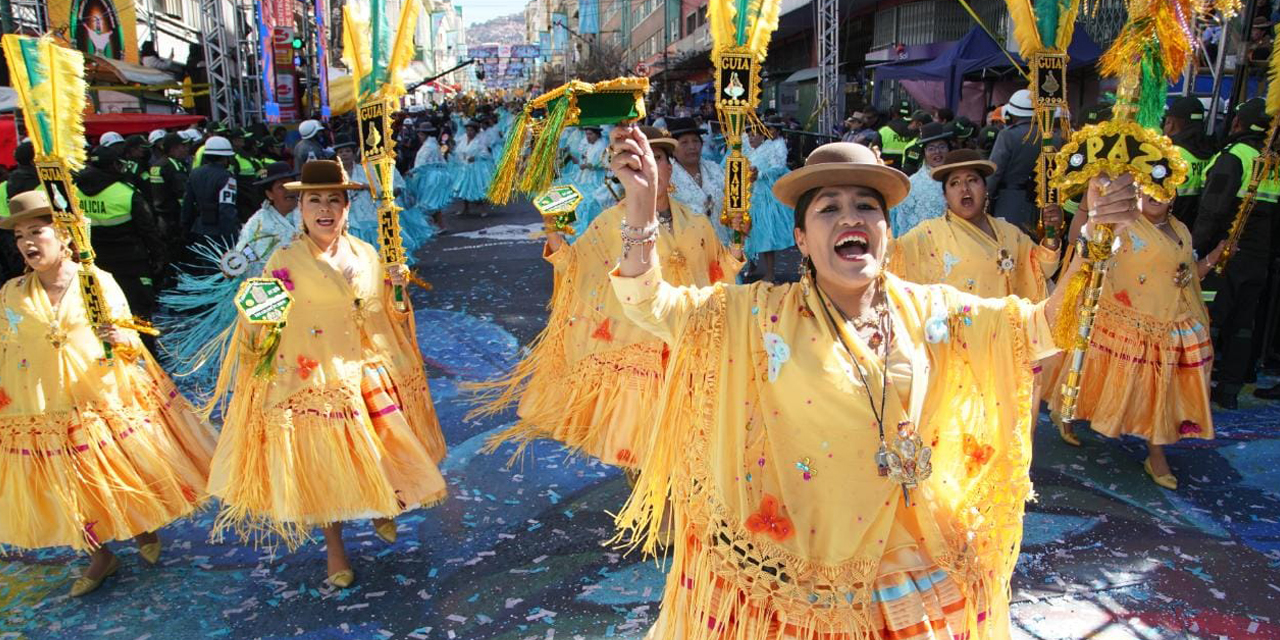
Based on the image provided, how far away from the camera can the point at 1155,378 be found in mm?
4824

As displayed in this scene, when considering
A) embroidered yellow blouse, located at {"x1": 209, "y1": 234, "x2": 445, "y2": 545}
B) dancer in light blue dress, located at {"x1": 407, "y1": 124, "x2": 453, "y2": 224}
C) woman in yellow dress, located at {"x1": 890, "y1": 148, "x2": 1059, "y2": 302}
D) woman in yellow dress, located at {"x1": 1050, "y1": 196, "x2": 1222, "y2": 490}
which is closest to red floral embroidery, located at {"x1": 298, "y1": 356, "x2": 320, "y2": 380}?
embroidered yellow blouse, located at {"x1": 209, "y1": 234, "x2": 445, "y2": 545}

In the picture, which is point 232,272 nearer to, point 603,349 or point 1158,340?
point 603,349

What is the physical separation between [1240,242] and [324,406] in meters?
5.63

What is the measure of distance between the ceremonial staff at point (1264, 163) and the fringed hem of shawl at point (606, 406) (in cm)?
336

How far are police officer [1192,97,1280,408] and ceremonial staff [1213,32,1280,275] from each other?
0.20 meters

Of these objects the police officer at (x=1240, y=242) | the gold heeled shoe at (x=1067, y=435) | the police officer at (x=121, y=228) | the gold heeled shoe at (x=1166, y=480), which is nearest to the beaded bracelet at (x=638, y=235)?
the gold heeled shoe at (x=1166, y=480)

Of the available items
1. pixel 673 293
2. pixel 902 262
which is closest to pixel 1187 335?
pixel 902 262

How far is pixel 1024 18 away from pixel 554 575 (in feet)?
10.2

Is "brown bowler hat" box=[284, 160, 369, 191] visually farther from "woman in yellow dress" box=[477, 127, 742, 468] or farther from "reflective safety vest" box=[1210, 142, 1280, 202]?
"reflective safety vest" box=[1210, 142, 1280, 202]

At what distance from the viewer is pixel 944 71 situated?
13.6 metres

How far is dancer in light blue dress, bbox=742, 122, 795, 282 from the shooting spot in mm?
10008

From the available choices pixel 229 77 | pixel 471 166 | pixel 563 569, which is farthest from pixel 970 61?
pixel 229 77

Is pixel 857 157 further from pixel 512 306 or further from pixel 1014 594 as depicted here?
pixel 512 306

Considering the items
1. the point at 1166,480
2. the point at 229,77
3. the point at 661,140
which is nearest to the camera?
the point at 661,140
